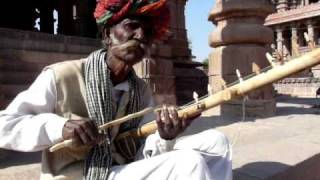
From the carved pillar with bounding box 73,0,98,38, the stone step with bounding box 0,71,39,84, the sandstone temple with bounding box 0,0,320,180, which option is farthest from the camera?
the carved pillar with bounding box 73,0,98,38

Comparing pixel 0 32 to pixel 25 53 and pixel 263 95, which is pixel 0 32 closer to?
pixel 25 53

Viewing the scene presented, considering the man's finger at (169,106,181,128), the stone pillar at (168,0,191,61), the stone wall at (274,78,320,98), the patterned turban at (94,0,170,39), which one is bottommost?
the stone wall at (274,78,320,98)

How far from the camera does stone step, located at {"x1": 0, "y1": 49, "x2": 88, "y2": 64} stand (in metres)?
4.90

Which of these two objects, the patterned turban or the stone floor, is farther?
the stone floor

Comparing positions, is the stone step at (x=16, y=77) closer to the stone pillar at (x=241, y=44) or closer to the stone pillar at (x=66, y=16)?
the stone pillar at (x=241, y=44)

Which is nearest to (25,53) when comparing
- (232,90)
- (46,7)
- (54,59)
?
(54,59)

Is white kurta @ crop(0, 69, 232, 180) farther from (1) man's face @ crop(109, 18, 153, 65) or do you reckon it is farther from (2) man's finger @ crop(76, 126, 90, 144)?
(1) man's face @ crop(109, 18, 153, 65)

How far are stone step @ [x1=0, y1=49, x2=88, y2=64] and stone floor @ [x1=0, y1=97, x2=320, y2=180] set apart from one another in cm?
226

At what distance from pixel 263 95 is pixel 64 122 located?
417 centimetres

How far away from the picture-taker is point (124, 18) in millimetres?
1519

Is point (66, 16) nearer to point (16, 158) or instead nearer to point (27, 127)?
point (16, 158)

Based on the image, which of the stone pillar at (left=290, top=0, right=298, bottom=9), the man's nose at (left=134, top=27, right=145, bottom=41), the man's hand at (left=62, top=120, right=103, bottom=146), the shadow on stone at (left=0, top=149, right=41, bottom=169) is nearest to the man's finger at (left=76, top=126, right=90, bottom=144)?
the man's hand at (left=62, top=120, right=103, bottom=146)

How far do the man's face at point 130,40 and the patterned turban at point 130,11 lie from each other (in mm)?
28

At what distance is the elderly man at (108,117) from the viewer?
4.39 ft
